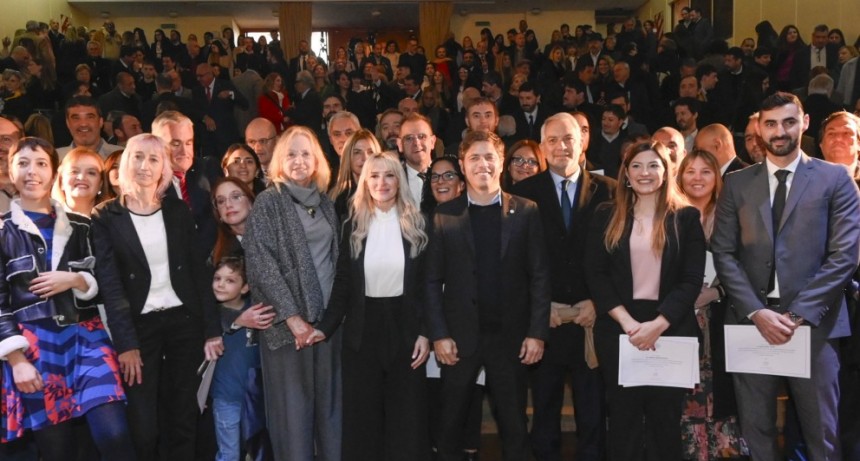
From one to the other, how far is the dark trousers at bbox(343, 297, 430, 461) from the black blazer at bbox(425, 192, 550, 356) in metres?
0.21

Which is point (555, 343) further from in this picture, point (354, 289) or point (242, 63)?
point (242, 63)

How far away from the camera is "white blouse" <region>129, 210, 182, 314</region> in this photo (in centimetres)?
356

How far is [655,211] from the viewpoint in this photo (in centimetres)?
360

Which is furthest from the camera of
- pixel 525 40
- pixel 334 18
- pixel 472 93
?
pixel 334 18

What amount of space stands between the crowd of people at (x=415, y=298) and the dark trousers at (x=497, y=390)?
10mm

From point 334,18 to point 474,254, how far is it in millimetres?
17594

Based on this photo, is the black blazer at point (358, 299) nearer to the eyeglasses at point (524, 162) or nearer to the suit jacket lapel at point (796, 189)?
the eyeglasses at point (524, 162)

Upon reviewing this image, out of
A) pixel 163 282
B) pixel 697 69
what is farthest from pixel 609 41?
pixel 163 282

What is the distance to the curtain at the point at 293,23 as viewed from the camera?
59.5 feet

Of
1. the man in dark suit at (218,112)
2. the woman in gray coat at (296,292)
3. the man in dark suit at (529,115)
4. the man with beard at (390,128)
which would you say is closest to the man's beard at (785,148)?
the woman in gray coat at (296,292)

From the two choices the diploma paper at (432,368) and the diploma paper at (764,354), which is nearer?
the diploma paper at (764,354)

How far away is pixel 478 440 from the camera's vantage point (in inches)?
160

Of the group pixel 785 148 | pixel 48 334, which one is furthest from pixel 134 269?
pixel 785 148

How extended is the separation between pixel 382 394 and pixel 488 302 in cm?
69
